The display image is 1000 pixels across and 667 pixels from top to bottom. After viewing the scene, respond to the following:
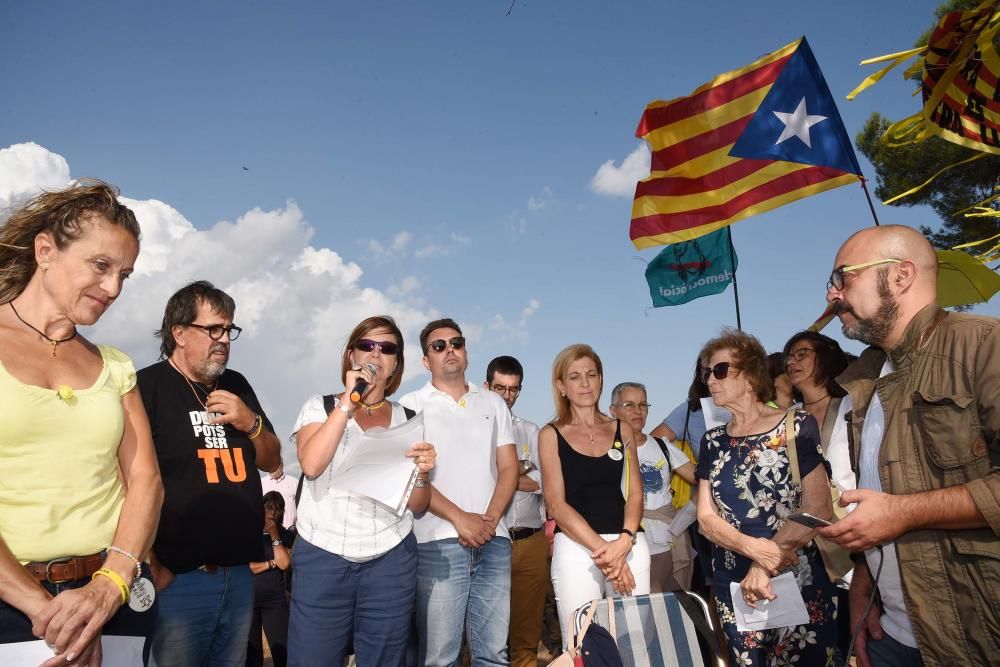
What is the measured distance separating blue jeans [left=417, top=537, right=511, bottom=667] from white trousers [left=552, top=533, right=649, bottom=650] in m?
0.38

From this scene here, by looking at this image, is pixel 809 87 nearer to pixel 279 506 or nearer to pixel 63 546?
pixel 279 506

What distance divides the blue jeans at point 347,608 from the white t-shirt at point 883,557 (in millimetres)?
2429

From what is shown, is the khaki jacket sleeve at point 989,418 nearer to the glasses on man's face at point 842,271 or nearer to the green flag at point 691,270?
the glasses on man's face at point 842,271

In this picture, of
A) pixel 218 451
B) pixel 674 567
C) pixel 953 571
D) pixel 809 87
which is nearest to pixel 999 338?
pixel 953 571

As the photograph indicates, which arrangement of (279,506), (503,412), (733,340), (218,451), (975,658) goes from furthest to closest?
(279,506)
(503,412)
(733,340)
(218,451)
(975,658)

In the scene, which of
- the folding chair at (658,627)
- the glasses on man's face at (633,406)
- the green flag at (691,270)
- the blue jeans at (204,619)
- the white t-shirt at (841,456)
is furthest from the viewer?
the green flag at (691,270)

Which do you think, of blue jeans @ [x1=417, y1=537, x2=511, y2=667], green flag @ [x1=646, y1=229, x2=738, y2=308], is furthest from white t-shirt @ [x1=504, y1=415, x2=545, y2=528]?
green flag @ [x1=646, y1=229, x2=738, y2=308]

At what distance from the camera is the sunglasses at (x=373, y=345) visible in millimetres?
4215

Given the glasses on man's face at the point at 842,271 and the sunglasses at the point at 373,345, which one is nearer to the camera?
the glasses on man's face at the point at 842,271

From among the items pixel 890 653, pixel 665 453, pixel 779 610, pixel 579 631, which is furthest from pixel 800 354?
pixel 579 631

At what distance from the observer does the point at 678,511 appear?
5.75 metres

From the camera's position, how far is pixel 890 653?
2705mm

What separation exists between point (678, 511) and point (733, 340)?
2139 millimetres

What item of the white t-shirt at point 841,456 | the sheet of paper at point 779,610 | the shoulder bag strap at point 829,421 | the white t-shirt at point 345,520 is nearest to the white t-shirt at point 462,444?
the white t-shirt at point 345,520
